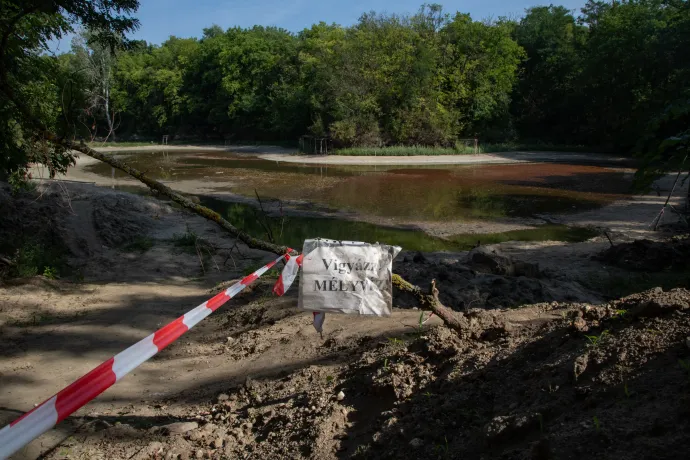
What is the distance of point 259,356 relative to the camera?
19.3ft

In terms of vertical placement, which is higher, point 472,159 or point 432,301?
point 432,301

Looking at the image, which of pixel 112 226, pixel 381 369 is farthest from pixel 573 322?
pixel 112 226

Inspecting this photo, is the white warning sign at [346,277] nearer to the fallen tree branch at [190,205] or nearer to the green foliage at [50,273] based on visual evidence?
the fallen tree branch at [190,205]

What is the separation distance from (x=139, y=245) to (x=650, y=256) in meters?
11.4

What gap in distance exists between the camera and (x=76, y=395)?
9.07 feet

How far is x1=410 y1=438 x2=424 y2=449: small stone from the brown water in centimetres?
1241

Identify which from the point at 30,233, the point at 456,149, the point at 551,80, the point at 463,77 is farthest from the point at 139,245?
the point at 551,80

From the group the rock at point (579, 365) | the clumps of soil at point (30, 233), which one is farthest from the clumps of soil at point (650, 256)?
the clumps of soil at point (30, 233)

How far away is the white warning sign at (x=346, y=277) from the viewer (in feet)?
14.1

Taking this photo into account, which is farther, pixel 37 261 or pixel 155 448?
pixel 37 261

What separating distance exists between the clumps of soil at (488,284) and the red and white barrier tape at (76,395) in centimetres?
498

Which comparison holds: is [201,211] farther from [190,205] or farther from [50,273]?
[50,273]

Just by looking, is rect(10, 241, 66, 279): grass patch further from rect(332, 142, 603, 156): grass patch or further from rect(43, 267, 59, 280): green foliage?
rect(332, 142, 603, 156): grass patch

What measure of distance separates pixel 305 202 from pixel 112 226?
10.5 metres
